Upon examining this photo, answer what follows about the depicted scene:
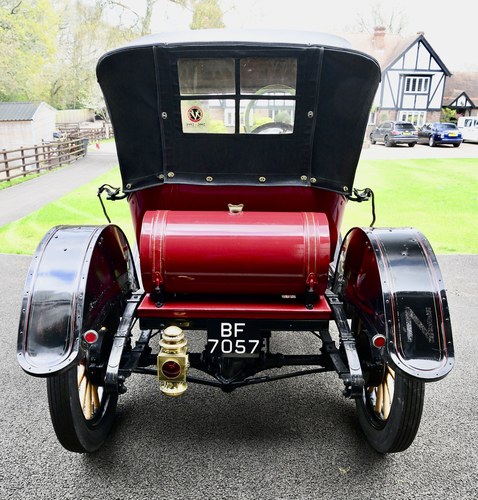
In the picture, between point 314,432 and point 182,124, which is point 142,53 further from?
point 314,432

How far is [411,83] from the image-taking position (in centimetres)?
3706

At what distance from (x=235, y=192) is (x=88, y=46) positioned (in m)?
31.0

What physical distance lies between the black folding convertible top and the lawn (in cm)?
504

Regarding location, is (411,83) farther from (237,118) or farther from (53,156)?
(237,118)

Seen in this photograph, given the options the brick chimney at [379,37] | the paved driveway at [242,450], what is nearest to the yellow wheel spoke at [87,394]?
the paved driveway at [242,450]

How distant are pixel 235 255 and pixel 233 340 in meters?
0.49

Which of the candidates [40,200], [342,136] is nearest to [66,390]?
[342,136]

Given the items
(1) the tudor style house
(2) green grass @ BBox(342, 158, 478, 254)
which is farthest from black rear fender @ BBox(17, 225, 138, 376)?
(1) the tudor style house

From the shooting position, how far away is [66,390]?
2.51m

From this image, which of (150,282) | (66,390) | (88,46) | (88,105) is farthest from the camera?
(88,105)

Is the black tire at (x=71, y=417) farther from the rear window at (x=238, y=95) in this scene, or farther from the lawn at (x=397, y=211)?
the lawn at (x=397, y=211)

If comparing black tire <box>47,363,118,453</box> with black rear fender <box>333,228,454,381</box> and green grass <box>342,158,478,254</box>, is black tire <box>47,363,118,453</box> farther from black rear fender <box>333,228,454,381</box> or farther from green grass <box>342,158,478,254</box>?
Answer: green grass <box>342,158,478,254</box>

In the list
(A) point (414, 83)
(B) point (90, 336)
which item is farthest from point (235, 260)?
(A) point (414, 83)

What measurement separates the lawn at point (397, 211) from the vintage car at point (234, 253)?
500 centimetres
